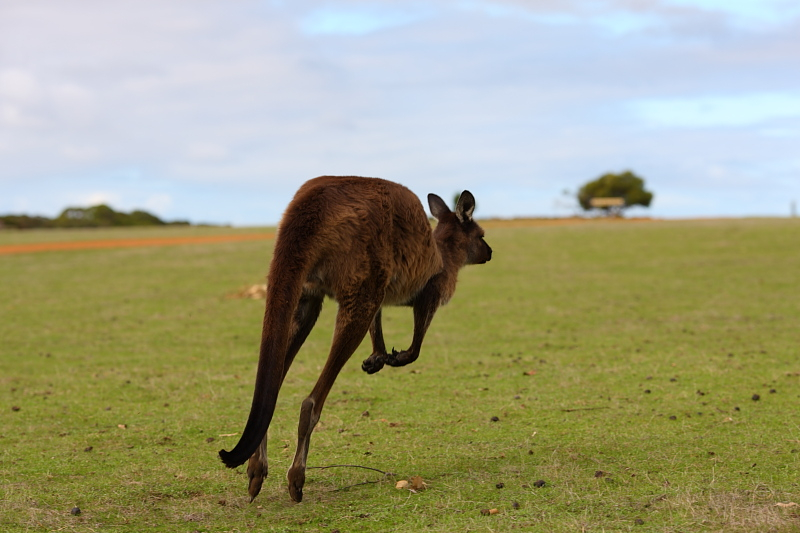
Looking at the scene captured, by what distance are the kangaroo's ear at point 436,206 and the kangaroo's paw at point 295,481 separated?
2.69 metres

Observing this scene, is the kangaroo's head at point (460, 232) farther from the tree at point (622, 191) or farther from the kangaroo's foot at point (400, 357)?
the tree at point (622, 191)

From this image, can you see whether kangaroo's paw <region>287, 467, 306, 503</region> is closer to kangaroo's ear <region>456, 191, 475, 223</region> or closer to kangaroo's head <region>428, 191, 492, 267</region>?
kangaroo's head <region>428, 191, 492, 267</region>

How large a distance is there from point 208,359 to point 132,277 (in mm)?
12221

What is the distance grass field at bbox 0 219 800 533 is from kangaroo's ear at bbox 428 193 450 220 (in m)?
1.96

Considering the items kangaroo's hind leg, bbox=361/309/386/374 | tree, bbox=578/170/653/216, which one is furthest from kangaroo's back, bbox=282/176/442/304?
tree, bbox=578/170/653/216

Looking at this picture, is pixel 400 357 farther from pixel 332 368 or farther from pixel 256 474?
pixel 256 474

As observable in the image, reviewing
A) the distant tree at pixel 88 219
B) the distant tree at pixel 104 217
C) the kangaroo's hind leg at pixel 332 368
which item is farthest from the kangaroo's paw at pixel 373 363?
the distant tree at pixel 104 217

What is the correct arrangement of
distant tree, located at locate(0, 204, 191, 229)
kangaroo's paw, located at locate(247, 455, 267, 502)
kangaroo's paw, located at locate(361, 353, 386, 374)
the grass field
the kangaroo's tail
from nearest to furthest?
the kangaroo's tail, kangaroo's paw, located at locate(247, 455, 267, 502), the grass field, kangaroo's paw, located at locate(361, 353, 386, 374), distant tree, located at locate(0, 204, 191, 229)

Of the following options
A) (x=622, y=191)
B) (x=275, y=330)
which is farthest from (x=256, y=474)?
(x=622, y=191)

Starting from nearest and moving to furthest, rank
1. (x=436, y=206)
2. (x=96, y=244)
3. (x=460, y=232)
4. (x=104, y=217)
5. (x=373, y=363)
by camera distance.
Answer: (x=373, y=363) < (x=460, y=232) < (x=436, y=206) < (x=96, y=244) < (x=104, y=217)

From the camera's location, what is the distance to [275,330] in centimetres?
450

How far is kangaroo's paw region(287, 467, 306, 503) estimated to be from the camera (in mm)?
4863

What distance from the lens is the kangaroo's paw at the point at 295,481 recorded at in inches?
191

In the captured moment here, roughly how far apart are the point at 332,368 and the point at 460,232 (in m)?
2.09
